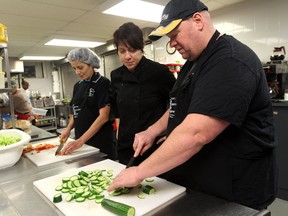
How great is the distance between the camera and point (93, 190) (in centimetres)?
86

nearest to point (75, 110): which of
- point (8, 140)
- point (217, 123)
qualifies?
point (8, 140)

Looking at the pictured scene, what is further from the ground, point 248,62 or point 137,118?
point 248,62

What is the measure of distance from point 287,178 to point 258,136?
198 centimetres

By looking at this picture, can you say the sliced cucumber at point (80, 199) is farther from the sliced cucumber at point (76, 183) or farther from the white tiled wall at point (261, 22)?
the white tiled wall at point (261, 22)

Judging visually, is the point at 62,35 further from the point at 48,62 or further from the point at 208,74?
the point at 208,74

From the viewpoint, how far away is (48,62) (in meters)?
7.80

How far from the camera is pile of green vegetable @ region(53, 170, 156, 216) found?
0.72 meters

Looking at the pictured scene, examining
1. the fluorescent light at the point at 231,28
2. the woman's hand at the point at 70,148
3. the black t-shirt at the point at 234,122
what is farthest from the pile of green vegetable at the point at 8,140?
the fluorescent light at the point at 231,28

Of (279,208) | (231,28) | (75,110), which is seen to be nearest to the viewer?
(75,110)

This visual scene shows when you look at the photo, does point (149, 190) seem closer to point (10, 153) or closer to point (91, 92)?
point (10, 153)

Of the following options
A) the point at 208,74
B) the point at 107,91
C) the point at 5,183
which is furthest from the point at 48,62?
the point at 208,74

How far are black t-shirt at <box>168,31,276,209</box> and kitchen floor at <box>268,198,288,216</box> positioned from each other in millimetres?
1609

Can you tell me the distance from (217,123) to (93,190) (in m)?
0.50

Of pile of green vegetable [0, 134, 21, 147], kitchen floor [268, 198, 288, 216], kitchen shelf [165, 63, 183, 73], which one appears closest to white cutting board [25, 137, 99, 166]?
pile of green vegetable [0, 134, 21, 147]
